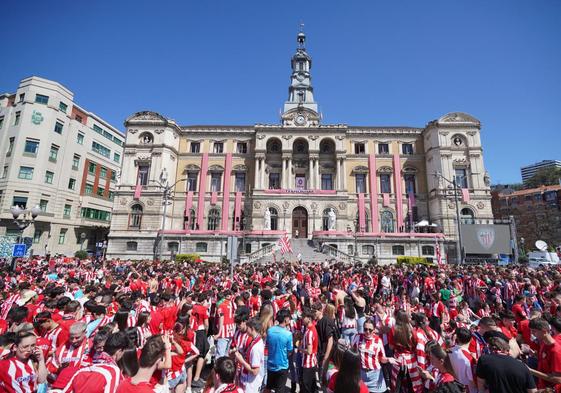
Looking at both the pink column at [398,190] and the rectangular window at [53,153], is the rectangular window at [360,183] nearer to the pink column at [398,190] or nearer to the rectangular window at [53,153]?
the pink column at [398,190]

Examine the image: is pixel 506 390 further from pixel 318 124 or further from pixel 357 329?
pixel 318 124

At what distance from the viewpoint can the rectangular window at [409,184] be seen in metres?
40.6

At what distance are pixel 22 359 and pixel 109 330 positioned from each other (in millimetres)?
941

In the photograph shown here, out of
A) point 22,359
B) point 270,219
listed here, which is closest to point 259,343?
point 22,359

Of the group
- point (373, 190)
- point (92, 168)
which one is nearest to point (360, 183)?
point (373, 190)

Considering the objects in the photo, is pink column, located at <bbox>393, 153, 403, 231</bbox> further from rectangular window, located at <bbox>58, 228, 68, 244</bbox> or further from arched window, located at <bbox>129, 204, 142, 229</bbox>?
rectangular window, located at <bbox>58, 228, 68, 244</bbox>

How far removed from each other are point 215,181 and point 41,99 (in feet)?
81.3

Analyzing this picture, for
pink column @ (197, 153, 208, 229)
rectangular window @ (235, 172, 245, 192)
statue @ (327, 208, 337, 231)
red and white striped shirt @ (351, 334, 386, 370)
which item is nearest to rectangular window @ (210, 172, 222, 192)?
pink column @ (197, 153, 208, 229)

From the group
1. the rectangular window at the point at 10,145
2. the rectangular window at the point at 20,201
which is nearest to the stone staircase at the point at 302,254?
the rectangular window at the point at 20,201

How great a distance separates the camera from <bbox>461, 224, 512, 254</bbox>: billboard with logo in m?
28.0

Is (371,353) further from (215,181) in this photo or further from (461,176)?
(461,176)

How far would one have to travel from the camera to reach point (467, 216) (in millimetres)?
36500

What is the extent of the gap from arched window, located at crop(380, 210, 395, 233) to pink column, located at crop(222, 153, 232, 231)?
70.4 ft

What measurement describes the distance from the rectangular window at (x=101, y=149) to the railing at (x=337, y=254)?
39.9 m
